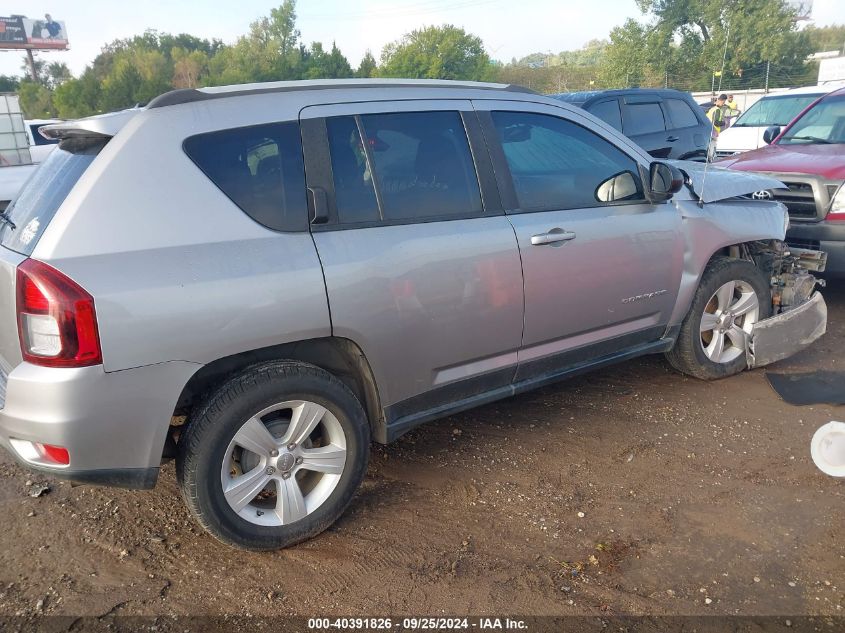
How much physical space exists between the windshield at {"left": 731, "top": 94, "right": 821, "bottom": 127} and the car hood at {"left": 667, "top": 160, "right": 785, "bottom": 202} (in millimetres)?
8191

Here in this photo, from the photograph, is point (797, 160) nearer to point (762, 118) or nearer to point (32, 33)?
point (762, 118)

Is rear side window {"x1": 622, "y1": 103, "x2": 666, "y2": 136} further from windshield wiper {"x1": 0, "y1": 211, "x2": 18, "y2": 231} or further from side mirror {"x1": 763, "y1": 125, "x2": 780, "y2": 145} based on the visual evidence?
windshield wiper {"x1": 0, "y1": 211, "x2": 18, "y2": 231}

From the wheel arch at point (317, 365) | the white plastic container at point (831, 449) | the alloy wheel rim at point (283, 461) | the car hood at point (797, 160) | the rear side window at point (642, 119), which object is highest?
the rear side window at point (642, 119)

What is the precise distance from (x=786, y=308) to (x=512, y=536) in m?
2.96

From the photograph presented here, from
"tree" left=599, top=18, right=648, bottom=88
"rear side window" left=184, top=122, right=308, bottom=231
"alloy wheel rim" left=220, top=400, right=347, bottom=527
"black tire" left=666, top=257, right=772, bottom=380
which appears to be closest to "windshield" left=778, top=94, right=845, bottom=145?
"black tire" left=666, top=257, right=772, bottom=380

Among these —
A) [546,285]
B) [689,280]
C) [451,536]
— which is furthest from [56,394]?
[689,280]

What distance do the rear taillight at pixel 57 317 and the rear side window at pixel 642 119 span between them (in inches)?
324

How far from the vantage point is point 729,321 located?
4512 millimetres

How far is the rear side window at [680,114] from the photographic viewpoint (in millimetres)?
9891

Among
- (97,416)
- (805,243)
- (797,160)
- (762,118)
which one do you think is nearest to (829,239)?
(805,243)

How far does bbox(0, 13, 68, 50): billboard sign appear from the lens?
235 feet

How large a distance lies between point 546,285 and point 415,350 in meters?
0.81

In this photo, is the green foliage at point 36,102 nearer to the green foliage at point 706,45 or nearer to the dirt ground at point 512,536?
the green foliage at point 706,45

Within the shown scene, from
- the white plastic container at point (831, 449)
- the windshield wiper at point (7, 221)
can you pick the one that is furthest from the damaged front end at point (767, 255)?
the windshield wiper at point (7, 221)
